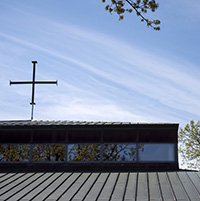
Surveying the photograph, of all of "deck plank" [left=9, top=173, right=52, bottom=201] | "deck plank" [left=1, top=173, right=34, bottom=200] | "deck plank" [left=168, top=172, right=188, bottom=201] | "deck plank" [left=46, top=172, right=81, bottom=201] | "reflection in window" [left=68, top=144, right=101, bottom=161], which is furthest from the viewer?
"reflection in window" [left=68, top=144, right=101, bottom=161]

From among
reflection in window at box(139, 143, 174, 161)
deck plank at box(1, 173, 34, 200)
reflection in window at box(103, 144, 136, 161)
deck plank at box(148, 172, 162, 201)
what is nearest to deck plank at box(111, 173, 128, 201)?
deck plank at box(148, 172, 162, 201)

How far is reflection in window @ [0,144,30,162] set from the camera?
62.2ft

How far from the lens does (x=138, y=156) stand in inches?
716

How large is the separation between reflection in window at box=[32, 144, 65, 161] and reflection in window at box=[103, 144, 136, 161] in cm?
209

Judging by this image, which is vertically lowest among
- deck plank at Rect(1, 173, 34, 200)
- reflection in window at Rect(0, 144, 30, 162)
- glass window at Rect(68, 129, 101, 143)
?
deck plank at Rect(1, 173, 34, 200)

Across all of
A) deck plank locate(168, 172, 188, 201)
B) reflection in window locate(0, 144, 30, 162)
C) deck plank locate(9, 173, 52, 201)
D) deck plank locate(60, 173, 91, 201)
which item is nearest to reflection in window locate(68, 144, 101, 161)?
deck plank locate(60, 173, 91, 201)

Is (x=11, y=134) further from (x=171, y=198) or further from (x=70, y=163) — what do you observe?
(x=171, y=198)

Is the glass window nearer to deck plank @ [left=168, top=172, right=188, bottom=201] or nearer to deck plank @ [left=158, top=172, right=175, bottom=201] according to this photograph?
deck plank @ [left=158, top=172, right=175, bottom=201]

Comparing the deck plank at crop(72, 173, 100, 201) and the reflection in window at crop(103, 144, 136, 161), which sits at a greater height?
the reflection in window at crop(103, 144, 136, 161)

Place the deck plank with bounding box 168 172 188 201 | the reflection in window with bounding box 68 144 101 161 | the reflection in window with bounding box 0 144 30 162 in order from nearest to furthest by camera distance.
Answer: the deck plank with bounding box 168 172 188 201 → the reflection in window with bounding box 68 144 101 161 → the reflection in window with bounding box 0 144 30 162

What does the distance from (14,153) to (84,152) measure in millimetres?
3429

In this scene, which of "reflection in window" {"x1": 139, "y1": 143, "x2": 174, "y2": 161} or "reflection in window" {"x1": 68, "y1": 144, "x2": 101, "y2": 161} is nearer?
"reflection in window" {"x1": 139, "y1": 143, "x2": 174, "y2": 161}

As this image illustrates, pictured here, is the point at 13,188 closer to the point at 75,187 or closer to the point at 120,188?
the point at 75,187

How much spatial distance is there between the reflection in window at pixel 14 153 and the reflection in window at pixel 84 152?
2.12m
